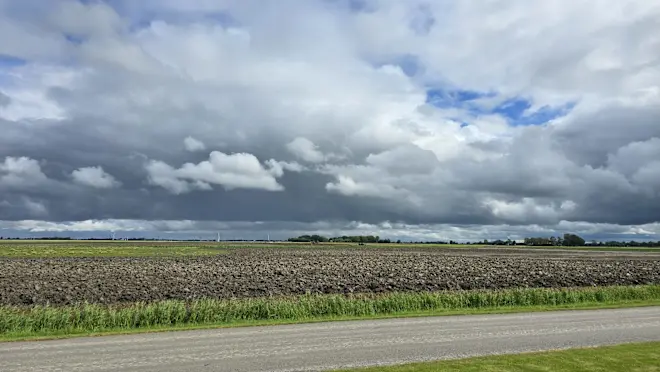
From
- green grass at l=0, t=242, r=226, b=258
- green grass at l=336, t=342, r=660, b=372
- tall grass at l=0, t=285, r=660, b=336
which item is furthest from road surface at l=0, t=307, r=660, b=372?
green grass at l=0, t=242, r=226, b=258

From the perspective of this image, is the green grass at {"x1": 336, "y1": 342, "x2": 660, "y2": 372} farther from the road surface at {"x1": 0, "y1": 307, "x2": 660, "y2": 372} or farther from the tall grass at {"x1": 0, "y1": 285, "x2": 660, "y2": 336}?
the tall grass at {"x1": 0, "y1": 285, "x2": 660, "y2": 336}

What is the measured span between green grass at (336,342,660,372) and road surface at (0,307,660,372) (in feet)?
3.73

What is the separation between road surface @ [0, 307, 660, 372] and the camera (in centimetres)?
1572

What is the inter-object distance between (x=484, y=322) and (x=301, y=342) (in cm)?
949

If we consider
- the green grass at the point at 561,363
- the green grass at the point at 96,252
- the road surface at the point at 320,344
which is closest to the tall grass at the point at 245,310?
the road surface at the point at 320,344

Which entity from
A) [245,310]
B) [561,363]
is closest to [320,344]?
[561,363]

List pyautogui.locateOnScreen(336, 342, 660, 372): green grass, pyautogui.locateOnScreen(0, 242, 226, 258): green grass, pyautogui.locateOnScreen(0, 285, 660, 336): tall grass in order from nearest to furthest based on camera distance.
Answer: pyautogui.locateOnScreen(336, 342, 660, 372): green grass, pyautogui.locateOnScreen(0, 285, 660, 336): tall grass, pyautogui.locateOnScreen(0, 242, 226, 258): green grass

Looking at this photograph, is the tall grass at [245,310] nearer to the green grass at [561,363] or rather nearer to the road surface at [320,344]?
the road surface at [320,344]

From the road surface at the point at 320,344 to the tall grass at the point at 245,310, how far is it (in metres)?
3.84

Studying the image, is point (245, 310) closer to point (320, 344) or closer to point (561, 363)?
point (320, 344)

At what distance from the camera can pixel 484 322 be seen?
79.3 ft

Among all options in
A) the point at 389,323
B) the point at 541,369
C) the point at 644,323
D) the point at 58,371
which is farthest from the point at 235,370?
the point at 644,323

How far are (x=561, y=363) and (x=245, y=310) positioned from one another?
55.6ft

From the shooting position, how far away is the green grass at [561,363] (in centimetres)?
1408
